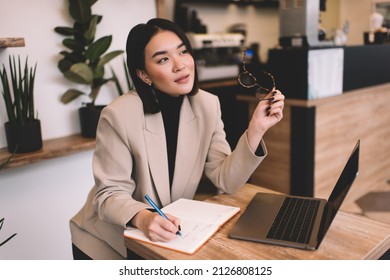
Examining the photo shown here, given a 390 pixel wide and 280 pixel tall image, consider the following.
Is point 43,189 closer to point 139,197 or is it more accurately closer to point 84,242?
point 84,242

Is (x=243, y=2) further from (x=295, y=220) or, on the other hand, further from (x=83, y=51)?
(x=295, y=220)

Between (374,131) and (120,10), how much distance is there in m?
2.43

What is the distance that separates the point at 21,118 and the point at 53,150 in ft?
0.72

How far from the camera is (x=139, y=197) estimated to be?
1.41 m

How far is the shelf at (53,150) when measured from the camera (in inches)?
74.0

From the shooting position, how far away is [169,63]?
1.36 m

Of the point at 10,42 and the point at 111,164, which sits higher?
the point at 10,42

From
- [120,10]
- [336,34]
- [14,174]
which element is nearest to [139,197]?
[14,174]

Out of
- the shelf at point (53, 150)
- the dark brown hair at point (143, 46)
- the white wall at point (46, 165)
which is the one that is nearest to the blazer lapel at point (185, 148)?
the dark brown hair at point (143, 46)

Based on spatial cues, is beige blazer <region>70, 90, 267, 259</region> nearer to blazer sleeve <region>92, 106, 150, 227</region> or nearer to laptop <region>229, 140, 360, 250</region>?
blazer sleeve <region>92, 106, 150, 227</region>

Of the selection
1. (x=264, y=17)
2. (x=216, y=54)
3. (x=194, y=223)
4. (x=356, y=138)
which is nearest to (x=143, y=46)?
(x=194, y=223)

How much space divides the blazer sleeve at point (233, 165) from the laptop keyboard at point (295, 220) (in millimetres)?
171

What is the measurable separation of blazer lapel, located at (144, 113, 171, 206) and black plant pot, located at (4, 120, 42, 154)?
83 centimetres

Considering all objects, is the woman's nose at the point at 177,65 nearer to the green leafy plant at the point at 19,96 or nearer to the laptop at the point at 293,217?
the laptop at the point at 293,217
